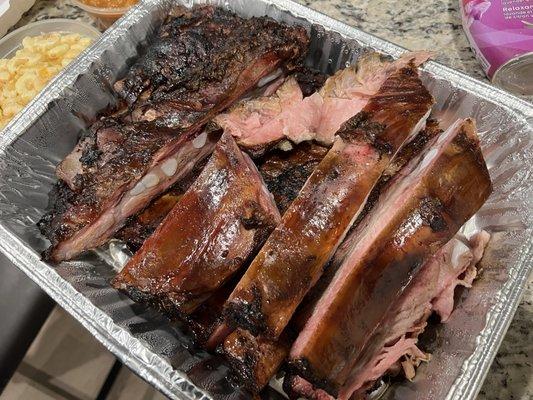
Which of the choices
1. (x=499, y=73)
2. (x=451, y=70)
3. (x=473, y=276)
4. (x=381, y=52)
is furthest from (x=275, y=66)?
(x=473, y=276)

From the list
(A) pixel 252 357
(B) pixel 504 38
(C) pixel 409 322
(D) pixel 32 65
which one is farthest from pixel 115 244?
(B) pixel 504 38

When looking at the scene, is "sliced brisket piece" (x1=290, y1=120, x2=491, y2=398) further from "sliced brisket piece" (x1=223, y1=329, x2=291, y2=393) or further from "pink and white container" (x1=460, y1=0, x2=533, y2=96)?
"pink and white container" (x1=460, y1=0, x2=533, y2=96)

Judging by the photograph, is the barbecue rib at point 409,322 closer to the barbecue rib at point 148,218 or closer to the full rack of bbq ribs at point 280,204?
the full rack of bbq ribs at point 280,204

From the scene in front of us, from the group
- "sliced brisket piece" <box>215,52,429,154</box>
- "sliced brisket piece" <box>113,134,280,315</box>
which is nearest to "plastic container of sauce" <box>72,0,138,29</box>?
"sliced brisket piece" <box>215,52,429,154</box>

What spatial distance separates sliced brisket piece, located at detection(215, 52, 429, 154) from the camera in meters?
1.82

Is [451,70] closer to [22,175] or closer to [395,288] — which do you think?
[395,288]

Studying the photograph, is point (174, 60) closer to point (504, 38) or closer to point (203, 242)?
point (203, 242)

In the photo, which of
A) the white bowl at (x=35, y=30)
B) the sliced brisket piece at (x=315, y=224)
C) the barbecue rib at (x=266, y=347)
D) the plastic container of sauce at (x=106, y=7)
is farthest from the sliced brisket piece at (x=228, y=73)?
the white bowl at (x=35, y=30)

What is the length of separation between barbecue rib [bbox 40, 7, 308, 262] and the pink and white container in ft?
2.14

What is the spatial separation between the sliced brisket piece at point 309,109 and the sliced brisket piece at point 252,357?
624 millimetres

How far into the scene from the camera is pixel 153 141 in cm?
182

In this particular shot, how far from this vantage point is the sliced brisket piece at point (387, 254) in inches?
55.6

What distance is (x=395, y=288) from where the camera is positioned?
4.86 feet

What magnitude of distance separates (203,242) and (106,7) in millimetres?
1545
